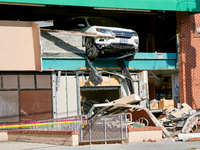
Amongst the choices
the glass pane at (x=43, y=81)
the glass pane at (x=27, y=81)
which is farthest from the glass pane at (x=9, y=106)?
the glass pane at (x=43, y=81)

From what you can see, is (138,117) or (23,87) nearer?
(138,117)

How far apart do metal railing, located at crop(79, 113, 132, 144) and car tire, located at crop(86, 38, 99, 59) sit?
4.95 m

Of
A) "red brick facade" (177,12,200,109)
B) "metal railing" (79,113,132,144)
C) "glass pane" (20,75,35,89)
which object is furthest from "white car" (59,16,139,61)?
"metal railing" (79,113,132,144)

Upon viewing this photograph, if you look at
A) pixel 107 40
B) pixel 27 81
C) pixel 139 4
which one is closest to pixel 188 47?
pixel 139 4

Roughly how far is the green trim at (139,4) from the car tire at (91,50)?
2066 mm

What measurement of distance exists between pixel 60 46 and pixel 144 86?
5.58 metres

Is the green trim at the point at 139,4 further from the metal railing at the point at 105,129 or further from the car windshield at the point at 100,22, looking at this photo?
the metal railing at the point at 105,129

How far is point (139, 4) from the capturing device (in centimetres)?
1686

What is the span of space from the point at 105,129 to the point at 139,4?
8.37m

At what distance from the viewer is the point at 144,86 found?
17906mm

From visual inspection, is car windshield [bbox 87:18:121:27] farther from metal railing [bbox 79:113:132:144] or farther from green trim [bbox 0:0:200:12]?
metal railing [bbox 79:113:132:144]

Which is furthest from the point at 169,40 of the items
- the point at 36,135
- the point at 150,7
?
the point at 36,135

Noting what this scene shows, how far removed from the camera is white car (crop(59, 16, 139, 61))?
15.3 metres

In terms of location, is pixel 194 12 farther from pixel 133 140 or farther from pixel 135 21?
pixel 133 140
